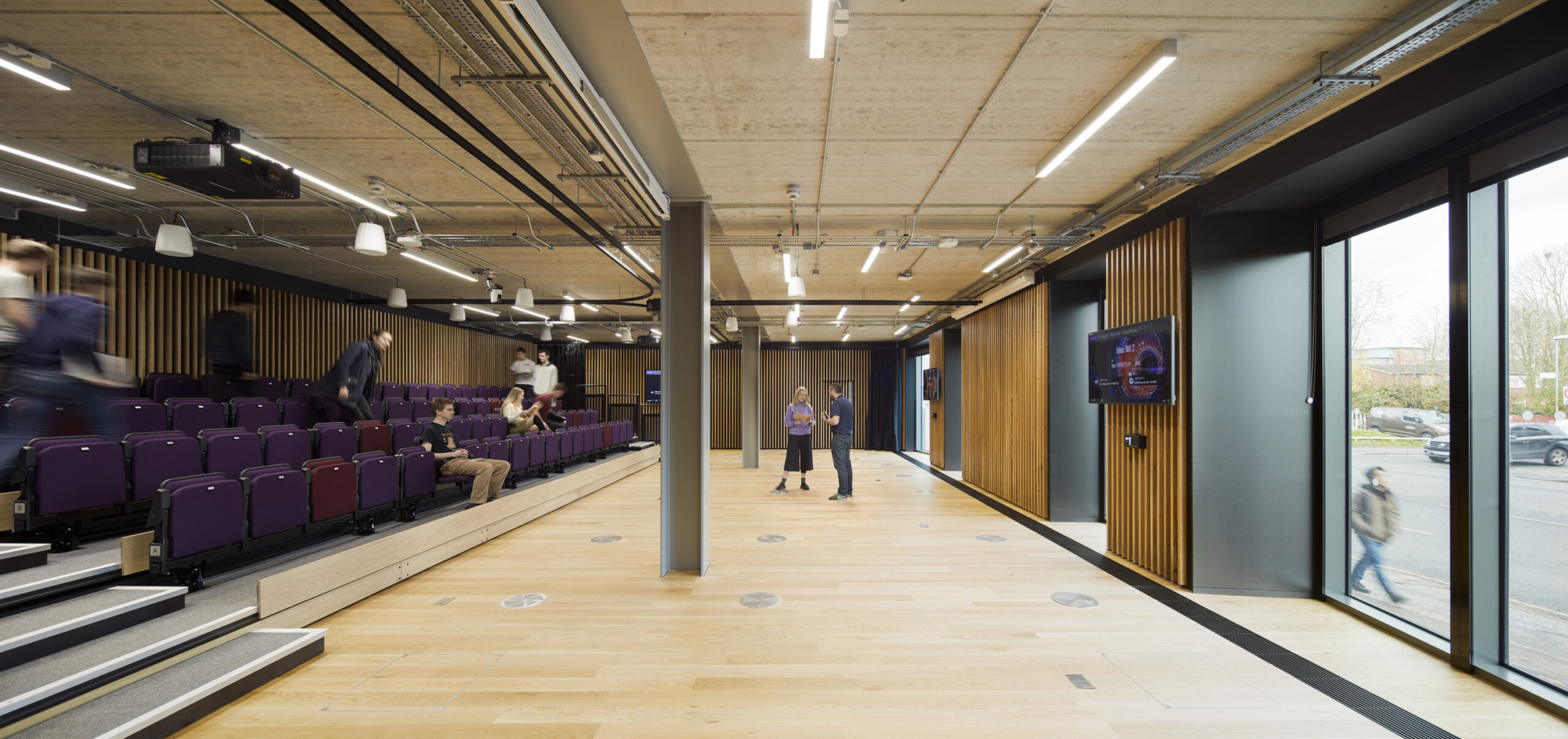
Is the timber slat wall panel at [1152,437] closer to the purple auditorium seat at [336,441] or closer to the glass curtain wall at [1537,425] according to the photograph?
the glass curtain wall at [1537,425]

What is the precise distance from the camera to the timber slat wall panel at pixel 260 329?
21.1ft

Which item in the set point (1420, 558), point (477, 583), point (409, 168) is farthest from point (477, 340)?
point (1420, 558)

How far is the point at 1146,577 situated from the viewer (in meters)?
4.25

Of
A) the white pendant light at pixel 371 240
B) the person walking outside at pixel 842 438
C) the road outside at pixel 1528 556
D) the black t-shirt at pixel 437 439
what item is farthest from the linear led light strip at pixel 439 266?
the road outside at pixel 1528 556

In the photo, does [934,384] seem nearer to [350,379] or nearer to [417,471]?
[417,471]

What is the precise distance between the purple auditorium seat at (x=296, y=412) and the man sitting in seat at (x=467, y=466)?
2.20m

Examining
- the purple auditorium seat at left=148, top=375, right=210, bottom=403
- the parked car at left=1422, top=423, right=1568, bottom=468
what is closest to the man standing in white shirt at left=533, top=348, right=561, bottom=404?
the purple auditorium seat at left=148, top=375, right=210, bottom=403

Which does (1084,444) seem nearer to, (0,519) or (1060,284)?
(1060,284)

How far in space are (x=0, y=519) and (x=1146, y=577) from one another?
8.05m

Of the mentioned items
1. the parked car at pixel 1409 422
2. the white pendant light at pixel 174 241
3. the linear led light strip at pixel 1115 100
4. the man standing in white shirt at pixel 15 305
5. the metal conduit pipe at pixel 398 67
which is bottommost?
the parked car at pixel 1409 422

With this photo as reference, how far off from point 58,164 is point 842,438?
807cm

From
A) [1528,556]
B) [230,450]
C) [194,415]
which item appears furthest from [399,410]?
[1528,556]

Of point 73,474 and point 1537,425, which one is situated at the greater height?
point 1537,425

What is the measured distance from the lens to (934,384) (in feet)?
37.2
